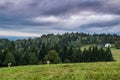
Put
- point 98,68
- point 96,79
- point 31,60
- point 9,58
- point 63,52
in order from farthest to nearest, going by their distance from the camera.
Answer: point 63,52 → point 31,60 → point 9,58 → point 98,68 → point 96,79

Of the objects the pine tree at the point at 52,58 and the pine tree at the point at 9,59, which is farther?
the pine tree at the point at 52,58

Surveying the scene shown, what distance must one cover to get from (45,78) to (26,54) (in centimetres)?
10760

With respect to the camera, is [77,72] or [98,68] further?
[98,68]

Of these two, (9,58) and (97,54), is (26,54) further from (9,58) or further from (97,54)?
(97,54)

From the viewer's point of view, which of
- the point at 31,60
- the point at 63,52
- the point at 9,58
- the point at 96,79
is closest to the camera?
the point at 96,79

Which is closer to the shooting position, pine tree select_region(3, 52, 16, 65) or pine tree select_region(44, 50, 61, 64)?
pine tree select_region(3, 52, 16, 65)

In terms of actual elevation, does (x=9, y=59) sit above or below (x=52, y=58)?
above

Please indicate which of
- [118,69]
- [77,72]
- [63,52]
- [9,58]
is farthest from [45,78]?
[63,52]

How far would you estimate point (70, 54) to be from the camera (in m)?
158

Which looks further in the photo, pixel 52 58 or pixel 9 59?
pixel 52 58

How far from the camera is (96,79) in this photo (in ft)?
81.3

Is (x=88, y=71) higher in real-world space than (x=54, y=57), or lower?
higher

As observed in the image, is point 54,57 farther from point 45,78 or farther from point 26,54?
point 45,78

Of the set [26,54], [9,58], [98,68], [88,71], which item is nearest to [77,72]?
[88,71]
